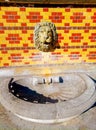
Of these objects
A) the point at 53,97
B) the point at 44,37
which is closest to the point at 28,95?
the point at 53,97

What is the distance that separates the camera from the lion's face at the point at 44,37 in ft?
10.5

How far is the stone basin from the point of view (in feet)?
7.99

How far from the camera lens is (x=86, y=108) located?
Result: 2.58 meters

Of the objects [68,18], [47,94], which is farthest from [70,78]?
[68,18]

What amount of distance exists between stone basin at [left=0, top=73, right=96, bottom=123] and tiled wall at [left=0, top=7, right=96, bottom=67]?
0.42 metres

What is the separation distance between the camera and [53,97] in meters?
3.17

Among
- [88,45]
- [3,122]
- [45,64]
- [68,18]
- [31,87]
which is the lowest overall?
[3,122]

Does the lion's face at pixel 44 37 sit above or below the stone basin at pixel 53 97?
above

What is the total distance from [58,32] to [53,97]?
952 millimetres

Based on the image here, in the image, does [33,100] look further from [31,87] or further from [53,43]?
[53,43]

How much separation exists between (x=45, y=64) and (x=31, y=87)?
0.55 metres

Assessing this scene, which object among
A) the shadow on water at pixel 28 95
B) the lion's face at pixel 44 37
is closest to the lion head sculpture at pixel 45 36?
the lion's face at pixel 44 37

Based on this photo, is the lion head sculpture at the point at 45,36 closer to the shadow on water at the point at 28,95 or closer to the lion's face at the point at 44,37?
the lion's face at the point at 44,37

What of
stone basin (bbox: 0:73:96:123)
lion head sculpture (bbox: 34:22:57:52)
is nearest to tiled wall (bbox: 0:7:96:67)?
lion head sculpture (bbox: 34:22:57:52)
